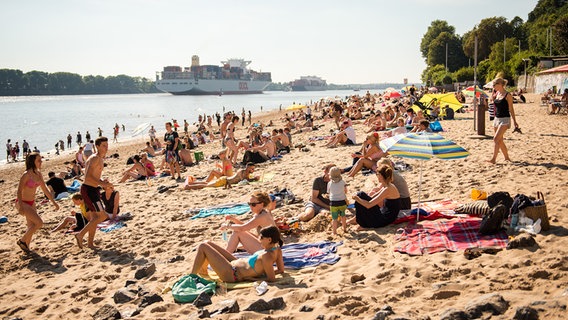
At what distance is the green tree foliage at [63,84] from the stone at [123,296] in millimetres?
155203

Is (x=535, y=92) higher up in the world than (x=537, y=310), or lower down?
higher up

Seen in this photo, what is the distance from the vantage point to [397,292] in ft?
11.9

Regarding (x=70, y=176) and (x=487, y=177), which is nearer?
(x=487, y=177)

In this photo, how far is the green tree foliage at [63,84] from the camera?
13888cm

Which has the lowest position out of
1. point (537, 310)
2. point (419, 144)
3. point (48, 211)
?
point (48, 211)

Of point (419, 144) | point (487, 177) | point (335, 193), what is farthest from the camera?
point (487, 177)

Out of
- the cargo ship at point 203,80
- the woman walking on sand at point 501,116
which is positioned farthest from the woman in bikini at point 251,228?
the cargo ship at point 203,80

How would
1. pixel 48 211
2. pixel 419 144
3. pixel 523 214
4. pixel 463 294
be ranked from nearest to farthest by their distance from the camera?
1. pixel 463 294
2. pixel 523 214
3. pixel 419 144
4. pixel 48 211

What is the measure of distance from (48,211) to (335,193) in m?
6.68

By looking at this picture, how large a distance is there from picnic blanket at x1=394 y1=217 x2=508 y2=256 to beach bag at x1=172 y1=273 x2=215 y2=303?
1.90 m

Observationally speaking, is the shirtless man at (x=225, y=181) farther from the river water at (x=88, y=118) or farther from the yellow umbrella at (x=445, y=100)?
the river water at (x=88, y=118)

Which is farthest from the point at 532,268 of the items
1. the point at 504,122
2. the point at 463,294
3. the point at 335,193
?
the point at 504,122

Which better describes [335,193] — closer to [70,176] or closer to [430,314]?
[430,314]

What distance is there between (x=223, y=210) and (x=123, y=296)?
3.11 meters
